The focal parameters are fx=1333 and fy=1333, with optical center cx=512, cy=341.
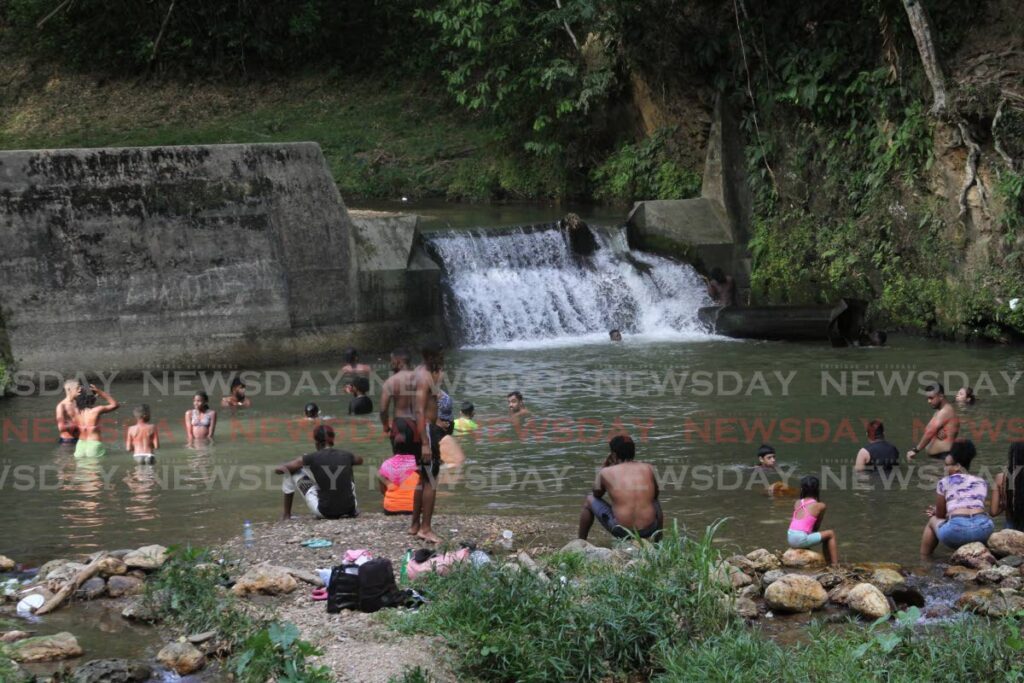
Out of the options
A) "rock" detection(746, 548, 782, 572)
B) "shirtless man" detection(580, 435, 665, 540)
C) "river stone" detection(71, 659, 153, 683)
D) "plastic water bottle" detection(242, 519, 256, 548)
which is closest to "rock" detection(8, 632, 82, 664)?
"river stone" detection(71, 659, 153, 683)

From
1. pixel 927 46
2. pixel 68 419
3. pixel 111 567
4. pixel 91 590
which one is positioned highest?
pixel 927 46

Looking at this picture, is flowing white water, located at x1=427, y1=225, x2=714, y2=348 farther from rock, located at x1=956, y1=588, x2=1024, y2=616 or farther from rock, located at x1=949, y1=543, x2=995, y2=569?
rock, located at x1=956, y1=588, x2=1024, y2=616

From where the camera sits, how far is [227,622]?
8.47m

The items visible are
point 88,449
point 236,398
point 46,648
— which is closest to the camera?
point 46,648

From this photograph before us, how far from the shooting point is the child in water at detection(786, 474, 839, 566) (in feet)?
34.0

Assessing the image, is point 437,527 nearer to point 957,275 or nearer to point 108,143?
point 957,275

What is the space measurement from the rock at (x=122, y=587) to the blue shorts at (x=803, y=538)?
4.94 metres

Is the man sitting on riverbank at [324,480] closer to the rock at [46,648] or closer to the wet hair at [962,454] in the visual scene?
the rock at [46,648]

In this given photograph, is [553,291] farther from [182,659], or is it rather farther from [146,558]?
[182,659]

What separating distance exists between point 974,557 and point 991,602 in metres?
1.08

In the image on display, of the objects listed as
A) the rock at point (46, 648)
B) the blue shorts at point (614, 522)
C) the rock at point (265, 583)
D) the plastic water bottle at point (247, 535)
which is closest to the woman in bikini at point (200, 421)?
the plastic water bottle at point (247, 535)

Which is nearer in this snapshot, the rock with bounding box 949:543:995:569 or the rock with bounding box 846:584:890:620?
the rock with bounding box 846:584:890:620

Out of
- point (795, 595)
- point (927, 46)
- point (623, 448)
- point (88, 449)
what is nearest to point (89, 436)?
point (88, 449)

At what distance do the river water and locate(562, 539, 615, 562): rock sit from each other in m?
1.07
